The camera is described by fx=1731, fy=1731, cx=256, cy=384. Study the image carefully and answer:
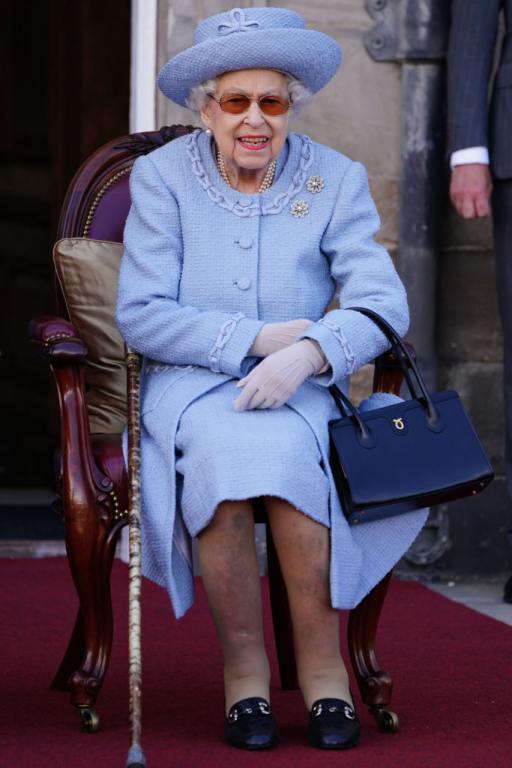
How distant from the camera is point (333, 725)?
303 cm

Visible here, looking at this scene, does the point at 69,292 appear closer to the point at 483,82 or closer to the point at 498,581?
the point at 483,82

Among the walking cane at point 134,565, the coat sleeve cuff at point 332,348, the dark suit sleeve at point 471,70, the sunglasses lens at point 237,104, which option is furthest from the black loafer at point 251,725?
the dark suit sleeve at point 471,70

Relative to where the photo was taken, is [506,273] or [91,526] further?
[506,273]

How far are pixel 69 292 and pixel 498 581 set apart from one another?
2.17 m

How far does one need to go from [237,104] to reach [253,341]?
0.46 metres

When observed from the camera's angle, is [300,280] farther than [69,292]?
No

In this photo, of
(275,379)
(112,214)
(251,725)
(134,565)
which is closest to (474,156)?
(112,214)

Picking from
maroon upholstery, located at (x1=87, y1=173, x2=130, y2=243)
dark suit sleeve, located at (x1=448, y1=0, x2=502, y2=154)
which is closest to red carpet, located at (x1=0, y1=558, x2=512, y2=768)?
maroon upholstery, located at (x1=87, y1=173, x2=130, y2=243)

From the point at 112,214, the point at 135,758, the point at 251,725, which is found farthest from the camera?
the point at 112,214

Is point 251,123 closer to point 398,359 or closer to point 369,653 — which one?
point 398,359

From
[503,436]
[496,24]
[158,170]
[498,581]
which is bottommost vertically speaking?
[498,581]

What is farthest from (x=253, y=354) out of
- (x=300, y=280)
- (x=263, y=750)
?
(x=263, y=750)

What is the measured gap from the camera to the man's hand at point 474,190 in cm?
Result: 468

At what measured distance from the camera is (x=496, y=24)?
15.5 ft
